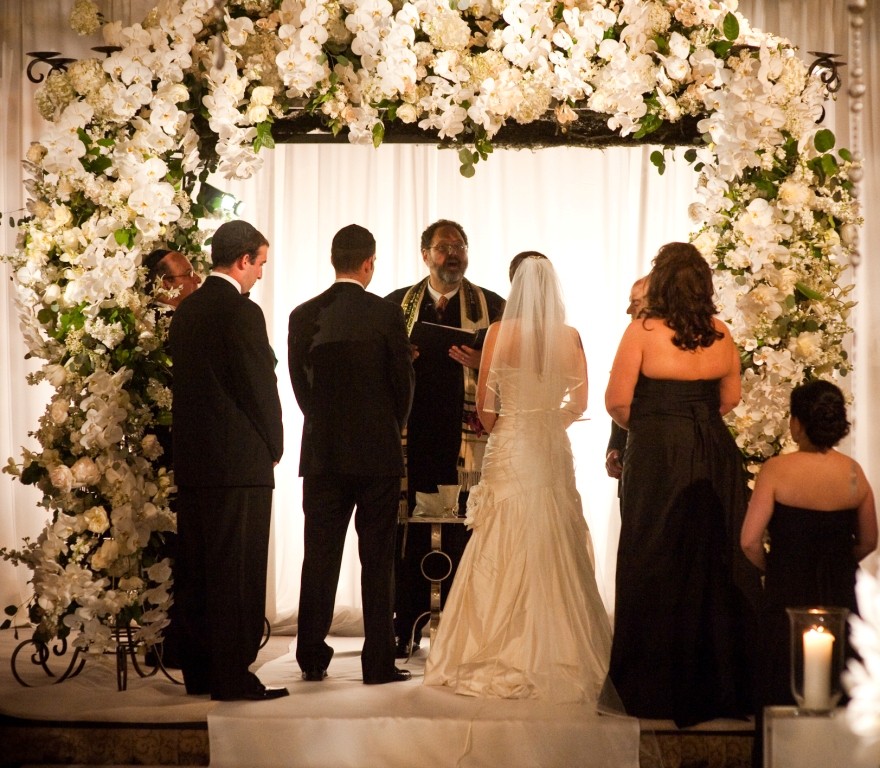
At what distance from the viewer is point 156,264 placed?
5137mm

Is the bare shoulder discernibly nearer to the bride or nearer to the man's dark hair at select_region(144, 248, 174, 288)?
the bride

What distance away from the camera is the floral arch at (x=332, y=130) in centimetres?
469

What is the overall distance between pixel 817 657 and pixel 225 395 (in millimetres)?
2703

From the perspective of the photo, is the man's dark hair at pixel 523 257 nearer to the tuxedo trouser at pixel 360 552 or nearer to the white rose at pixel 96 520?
the tuxedo trouser at pixel 360 552

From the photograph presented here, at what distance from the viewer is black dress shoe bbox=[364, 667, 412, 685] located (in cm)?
495

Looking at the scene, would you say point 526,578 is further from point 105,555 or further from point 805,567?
point 105,555

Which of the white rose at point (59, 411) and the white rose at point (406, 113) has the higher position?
the white rose at point (406, 113)

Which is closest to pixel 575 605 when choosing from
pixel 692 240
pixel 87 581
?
pixel 692 240

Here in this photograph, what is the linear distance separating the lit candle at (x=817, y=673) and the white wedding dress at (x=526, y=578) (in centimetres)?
221

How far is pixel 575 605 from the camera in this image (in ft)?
15.8

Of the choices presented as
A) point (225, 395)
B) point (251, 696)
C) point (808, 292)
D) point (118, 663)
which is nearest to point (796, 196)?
point (808, 292)

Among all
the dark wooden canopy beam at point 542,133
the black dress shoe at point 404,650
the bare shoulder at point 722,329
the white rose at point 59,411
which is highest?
the dark wooden canopy beam at point 542,133

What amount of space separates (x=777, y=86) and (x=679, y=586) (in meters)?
1.98

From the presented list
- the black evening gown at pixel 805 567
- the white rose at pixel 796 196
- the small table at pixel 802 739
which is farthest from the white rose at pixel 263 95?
the small table at pixel 802 739
